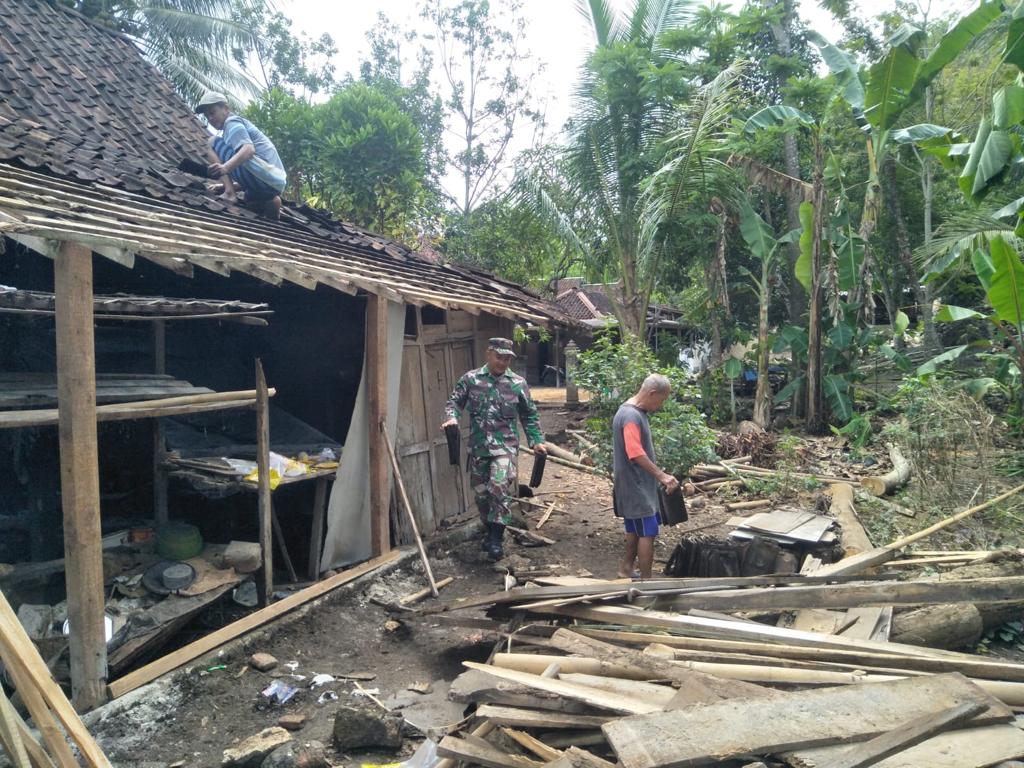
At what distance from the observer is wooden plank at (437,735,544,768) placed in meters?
3.10

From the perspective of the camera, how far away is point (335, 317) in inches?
282

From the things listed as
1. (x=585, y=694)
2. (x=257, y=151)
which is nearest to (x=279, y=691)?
(x=585, y=694)

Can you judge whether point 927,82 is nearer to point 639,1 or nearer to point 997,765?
point 639,1

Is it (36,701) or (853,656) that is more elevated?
(36,701)

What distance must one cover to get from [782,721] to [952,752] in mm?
602

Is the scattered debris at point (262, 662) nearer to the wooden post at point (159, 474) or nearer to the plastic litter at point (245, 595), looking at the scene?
the plastic litter at point (245, 595)

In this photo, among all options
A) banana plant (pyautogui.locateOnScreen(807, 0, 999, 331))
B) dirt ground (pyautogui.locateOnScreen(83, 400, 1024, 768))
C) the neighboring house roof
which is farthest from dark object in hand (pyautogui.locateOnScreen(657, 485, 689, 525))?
the neighboring house roof

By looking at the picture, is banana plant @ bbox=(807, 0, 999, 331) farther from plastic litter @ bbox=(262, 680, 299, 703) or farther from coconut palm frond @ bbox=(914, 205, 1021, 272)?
plastic litter @ bbox=(262, 680, 299, 703)

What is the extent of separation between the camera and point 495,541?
705 centimetres

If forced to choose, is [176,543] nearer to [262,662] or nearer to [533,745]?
[262,662]

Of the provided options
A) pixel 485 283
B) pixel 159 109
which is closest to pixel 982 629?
pixel 485 283

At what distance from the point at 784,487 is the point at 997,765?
6.94 m

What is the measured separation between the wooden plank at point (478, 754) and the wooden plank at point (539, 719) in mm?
122

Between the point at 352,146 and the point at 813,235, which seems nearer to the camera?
the point at 813,235
